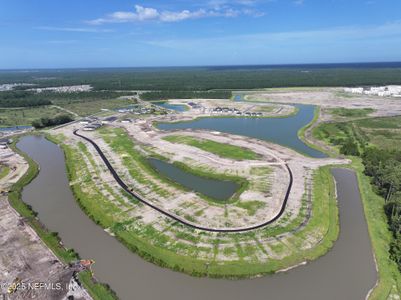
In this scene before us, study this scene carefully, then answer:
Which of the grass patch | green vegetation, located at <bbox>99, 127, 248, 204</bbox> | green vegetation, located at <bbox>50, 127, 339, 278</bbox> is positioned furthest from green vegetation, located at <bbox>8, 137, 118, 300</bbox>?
the grass patch

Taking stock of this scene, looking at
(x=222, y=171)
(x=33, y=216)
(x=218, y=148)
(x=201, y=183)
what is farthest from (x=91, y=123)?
(x=33, y=216)

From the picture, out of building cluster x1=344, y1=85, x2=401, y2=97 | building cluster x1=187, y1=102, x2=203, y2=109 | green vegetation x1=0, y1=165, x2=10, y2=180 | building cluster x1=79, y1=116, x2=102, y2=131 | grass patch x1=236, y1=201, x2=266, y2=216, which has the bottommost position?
grass patch x1=236, y1=201, x2=266, y2=216

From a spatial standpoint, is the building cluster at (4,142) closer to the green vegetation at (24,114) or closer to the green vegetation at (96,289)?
the green vegetation at (24,114)

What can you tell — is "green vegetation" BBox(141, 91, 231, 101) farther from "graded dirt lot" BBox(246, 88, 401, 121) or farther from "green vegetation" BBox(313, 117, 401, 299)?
"green vegetation" BBox(313, 117, 401, 299)

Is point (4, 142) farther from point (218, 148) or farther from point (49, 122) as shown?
point (218, 148)

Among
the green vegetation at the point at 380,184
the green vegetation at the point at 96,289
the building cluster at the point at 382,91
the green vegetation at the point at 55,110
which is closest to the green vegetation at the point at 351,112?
the green vegetation at the point at 380,184

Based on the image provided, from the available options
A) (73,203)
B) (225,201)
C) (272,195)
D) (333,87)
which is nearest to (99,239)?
(73,203)
